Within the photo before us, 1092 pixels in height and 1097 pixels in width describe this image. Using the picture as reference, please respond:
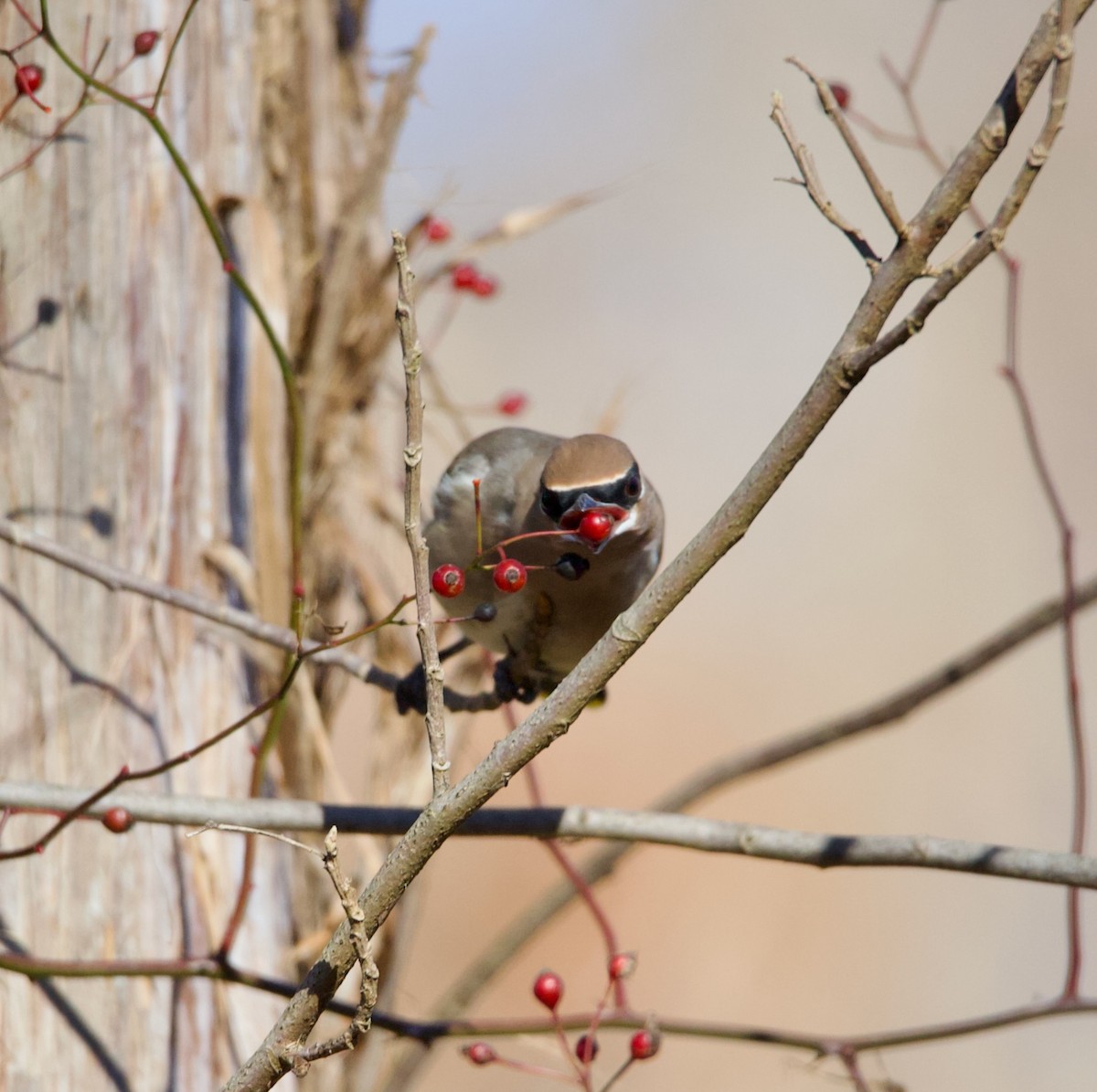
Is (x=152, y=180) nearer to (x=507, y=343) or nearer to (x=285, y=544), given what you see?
(x=285, y=544)

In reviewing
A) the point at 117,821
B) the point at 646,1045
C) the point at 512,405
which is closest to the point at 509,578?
the point at 117,821

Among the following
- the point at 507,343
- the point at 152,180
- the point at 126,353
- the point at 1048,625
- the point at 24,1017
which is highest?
the point at 507,343

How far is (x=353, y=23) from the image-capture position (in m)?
4.16

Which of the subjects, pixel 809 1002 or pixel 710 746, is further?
pixel 710 746

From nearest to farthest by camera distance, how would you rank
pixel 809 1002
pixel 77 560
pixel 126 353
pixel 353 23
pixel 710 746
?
1. pixel 77 560
2. pixel 126 353
3. pixel 353 23
4. pixel 809 1002
5. pixel 710 746

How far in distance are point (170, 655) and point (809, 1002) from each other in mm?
5404

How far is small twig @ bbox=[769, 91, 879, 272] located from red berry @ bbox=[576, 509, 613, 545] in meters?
0.87

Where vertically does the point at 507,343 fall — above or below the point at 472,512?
above

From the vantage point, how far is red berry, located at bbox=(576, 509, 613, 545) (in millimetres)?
2451

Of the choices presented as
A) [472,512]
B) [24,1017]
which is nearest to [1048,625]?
[472,512]

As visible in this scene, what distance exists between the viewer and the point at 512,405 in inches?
164

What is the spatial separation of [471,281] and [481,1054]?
2.13 m

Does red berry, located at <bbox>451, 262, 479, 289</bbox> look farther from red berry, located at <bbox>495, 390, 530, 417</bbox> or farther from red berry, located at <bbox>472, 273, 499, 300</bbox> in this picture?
red berry, located at <bbox>495, 390, 530, 417</bbox>

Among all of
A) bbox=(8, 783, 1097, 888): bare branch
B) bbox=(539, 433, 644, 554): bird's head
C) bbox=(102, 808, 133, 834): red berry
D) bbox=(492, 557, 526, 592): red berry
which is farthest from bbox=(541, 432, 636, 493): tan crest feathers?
bbox=(102, 808, 133, 834): red berry
